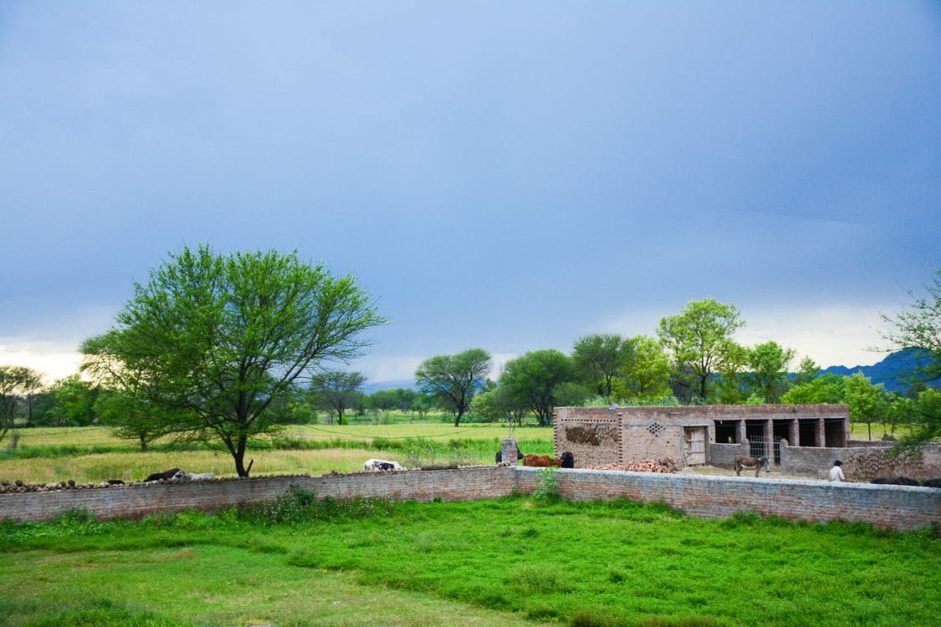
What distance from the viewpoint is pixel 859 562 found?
13602mm

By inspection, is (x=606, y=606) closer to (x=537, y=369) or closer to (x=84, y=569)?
(x=84, y=569)

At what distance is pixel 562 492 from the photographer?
73.4 ft

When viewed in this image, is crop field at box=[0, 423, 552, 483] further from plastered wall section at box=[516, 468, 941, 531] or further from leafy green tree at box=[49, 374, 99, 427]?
plastered wall section at box=[516, 468, 941, 531]

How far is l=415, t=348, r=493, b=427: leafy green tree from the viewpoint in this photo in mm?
103625

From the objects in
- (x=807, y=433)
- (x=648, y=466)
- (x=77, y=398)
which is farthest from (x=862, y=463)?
(x=77, y=398)

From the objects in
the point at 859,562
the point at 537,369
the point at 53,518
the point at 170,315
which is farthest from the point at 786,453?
the point at 537,369

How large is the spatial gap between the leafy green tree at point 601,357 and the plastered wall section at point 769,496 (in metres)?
56.6

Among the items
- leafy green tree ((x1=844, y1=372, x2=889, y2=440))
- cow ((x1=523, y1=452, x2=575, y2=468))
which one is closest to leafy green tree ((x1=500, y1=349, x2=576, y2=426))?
leafy green tree ((x1=844, y1=372, x2=889, y2=440))

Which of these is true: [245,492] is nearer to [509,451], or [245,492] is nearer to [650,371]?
[509,451]

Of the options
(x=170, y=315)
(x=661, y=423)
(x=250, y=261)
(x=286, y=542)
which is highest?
(x=250, y=261)

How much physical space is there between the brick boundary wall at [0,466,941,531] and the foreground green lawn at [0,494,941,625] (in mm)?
461

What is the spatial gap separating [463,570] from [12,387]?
199ft

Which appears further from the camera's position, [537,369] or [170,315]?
[537,369]

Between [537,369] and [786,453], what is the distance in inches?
2301
